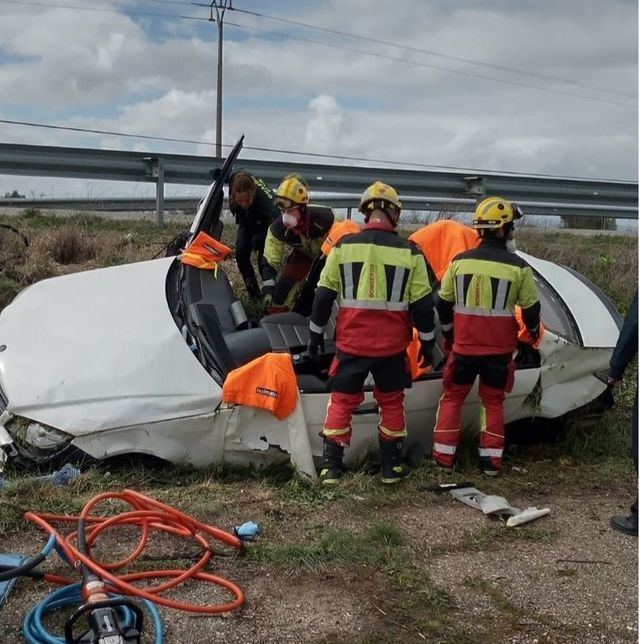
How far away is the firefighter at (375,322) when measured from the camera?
4500 mm

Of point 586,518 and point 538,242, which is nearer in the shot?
point 586,518

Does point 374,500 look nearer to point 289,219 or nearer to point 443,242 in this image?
point 443,242

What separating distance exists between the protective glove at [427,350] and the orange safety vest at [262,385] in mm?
881

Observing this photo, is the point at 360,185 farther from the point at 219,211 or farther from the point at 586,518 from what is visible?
the point at 586,518

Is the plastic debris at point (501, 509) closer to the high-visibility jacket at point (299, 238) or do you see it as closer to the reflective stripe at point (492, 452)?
the reflective stripe at point (492, 452)

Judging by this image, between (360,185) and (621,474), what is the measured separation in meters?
5.89

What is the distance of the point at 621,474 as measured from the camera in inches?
193

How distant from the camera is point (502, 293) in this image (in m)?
4.76

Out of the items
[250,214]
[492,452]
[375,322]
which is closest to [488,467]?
[492,452]

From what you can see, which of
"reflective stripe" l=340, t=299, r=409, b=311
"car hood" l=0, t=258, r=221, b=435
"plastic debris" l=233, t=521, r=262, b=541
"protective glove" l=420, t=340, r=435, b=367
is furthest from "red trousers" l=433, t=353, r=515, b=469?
"plastic debris" l=233, t=521, r=262, b=541

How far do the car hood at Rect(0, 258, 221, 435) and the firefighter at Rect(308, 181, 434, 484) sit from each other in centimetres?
76

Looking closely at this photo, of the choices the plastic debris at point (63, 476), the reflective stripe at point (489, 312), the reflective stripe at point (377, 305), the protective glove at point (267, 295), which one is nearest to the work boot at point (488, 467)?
the reflective stripe at point (489, 312)

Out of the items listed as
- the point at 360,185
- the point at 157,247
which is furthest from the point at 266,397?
the point at 360,185

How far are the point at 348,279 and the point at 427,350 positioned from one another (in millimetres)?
646
